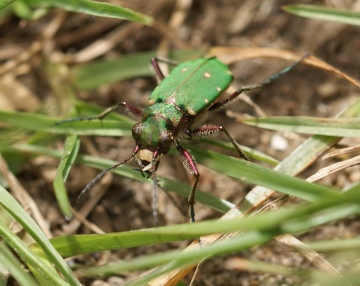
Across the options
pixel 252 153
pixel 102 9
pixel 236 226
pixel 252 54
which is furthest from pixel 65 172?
pixel 252 54

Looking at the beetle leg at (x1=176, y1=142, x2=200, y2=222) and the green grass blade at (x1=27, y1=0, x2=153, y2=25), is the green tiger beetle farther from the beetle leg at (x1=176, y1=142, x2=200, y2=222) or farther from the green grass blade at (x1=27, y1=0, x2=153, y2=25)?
the green grass blade at (x1=27, y1=0, x2=153, y2=25)

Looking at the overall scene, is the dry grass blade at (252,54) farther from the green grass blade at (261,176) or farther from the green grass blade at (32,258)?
the green grass blade at (32,258)

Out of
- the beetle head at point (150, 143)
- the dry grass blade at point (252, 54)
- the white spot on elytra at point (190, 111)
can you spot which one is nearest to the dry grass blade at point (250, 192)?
the dry grass blade at point (252, 54)

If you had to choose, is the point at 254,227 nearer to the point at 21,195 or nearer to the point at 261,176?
the point at 261,176

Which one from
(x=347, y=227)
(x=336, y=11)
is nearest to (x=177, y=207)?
(x=347, y=227)

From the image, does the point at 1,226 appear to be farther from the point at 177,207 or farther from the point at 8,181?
the point at 177,207
